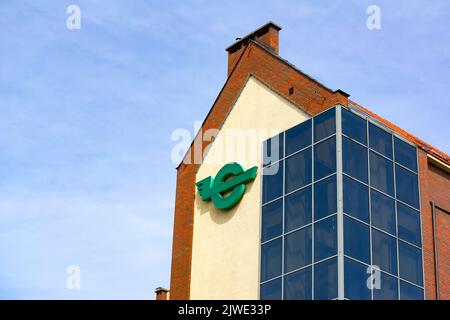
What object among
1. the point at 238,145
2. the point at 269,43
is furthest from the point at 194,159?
the point at 269,43

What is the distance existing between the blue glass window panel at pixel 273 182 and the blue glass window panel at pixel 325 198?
7.95 ft

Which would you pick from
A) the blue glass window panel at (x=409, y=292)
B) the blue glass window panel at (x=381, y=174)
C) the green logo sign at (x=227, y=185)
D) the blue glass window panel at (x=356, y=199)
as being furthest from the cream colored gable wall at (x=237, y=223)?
the blue glass window panel at (x=409, y=292)

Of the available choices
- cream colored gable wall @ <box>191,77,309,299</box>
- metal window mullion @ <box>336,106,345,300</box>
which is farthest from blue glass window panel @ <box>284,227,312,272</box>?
cream colored gable wall @ <box>191,77,309,299</box>

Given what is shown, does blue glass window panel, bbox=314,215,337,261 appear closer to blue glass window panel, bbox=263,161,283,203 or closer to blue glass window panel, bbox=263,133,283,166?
blue glass window panel, bbox=263,161,283,203

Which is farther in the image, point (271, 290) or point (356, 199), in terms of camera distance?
point (271, 290)

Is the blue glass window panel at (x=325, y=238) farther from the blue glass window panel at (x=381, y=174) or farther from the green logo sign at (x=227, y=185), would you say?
the green logo sign at (x=227, y=185)

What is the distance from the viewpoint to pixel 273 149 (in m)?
42.2

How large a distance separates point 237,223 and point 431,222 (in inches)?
317

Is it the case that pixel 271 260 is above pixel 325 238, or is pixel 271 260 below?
below

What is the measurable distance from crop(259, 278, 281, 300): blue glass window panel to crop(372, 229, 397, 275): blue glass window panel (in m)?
3.92

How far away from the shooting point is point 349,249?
37250mm

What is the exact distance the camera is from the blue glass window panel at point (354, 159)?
38.9 metres

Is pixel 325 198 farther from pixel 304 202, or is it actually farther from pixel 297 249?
pixel 297 249

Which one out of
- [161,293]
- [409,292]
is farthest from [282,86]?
[161,293]
